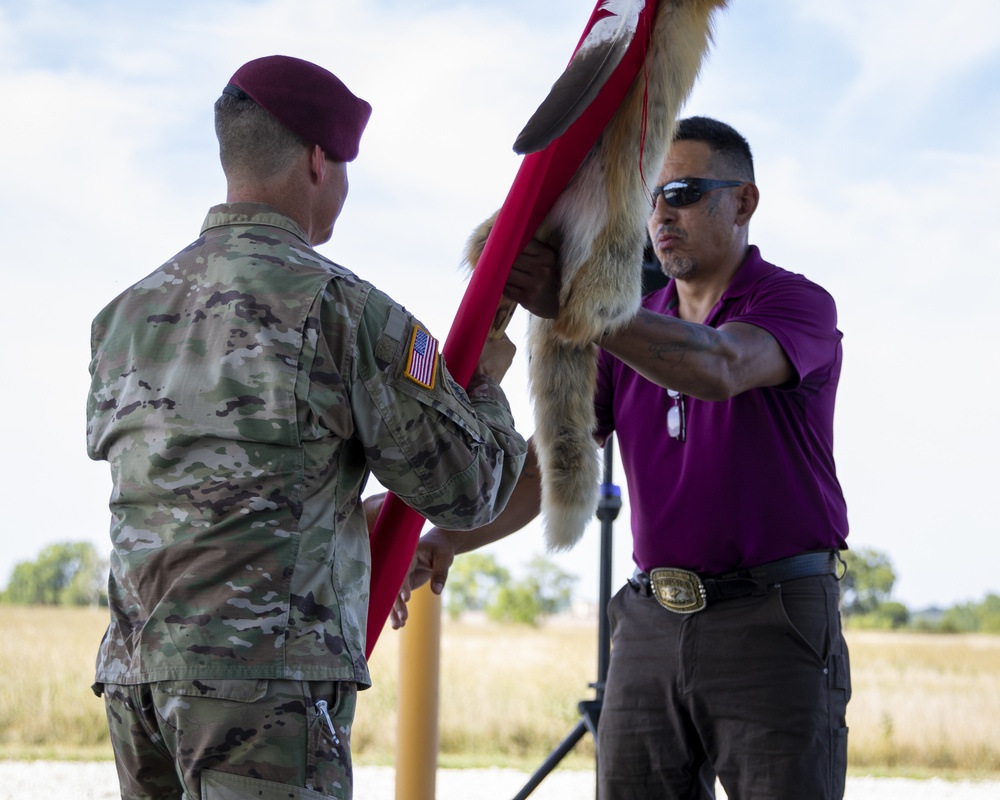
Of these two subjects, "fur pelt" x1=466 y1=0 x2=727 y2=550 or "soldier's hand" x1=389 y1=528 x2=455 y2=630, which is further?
"soldier's hand" x1=389 y1=528 x2=455 y2=630

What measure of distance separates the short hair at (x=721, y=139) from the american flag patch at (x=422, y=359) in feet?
4.35

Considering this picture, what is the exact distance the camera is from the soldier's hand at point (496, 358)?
1985mm

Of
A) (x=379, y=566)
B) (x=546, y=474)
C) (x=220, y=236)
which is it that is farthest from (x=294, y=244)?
(x=546, y=474)

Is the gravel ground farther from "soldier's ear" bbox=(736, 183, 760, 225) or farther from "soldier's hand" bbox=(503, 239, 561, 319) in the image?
"soldier's hand" bbox=(503, 239, 561, 319)

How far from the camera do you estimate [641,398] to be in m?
2.65

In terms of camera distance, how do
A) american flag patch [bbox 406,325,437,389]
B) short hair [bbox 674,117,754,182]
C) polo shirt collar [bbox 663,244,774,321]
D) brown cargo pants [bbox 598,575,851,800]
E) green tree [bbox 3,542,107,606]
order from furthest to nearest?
green tree [bbox 3,542,107,606], short hair [bbox 674,117,754,182], polo shirt collar [bbox 663,244,774,321], brown cargo pants [bbox 598,575,851,800], american flag patch [bbox 406,325,437,389]

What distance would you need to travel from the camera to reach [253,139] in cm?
167

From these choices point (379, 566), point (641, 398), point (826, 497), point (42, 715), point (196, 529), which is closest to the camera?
point (196, 529)

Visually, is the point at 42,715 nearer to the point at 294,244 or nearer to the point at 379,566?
the point at 379,566

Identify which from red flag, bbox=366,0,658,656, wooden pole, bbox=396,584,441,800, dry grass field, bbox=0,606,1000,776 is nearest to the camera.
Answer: red flag, bbox=366,0,658,656

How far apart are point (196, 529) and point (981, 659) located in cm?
754

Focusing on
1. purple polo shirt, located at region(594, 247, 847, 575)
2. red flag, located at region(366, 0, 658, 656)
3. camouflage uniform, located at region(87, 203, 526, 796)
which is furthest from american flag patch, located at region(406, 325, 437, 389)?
purple polo shirt, located at region(594, 247, 847, 575)

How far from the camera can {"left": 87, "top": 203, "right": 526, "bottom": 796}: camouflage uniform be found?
1482 mm

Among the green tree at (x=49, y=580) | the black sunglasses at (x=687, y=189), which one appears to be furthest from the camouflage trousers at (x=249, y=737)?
the green tree at (x=49, y=580)
